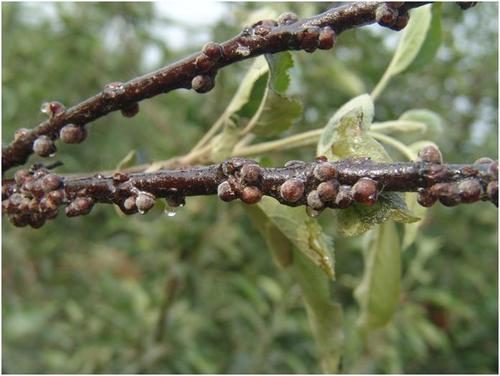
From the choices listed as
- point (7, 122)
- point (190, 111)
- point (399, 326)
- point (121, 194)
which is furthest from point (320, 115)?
point (121, 194)

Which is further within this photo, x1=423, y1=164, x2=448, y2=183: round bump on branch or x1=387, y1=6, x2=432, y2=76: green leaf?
x1=387, y1=6, x2=432, y2=76: green leaf

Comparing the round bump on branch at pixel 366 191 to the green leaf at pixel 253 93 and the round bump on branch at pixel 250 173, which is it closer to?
the round bump on branch at pixel 250 173

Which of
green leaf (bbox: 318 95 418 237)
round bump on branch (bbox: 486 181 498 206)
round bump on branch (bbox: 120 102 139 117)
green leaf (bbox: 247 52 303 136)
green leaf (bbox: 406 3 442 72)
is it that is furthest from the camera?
green leaf (bbox: 406 3 442 72)

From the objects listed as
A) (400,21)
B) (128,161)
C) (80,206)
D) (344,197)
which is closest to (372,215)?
(344,197)

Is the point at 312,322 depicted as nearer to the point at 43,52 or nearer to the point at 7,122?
the point at 7,122

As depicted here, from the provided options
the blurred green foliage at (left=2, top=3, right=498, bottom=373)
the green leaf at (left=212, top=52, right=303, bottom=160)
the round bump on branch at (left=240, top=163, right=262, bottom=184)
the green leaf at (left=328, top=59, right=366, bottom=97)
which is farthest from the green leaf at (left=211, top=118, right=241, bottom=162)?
the green leaf at (left=328, top=59, right=366, bottom=97)

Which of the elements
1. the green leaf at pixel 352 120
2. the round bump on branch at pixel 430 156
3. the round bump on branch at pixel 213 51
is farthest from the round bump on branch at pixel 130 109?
the round bump on branch at pixel 430 156

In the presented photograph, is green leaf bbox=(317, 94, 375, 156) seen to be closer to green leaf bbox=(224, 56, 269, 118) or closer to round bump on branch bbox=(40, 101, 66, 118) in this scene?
green leaf bbox=(224, 56, 269, 118)

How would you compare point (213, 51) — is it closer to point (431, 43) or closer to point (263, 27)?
point (263, 27)
